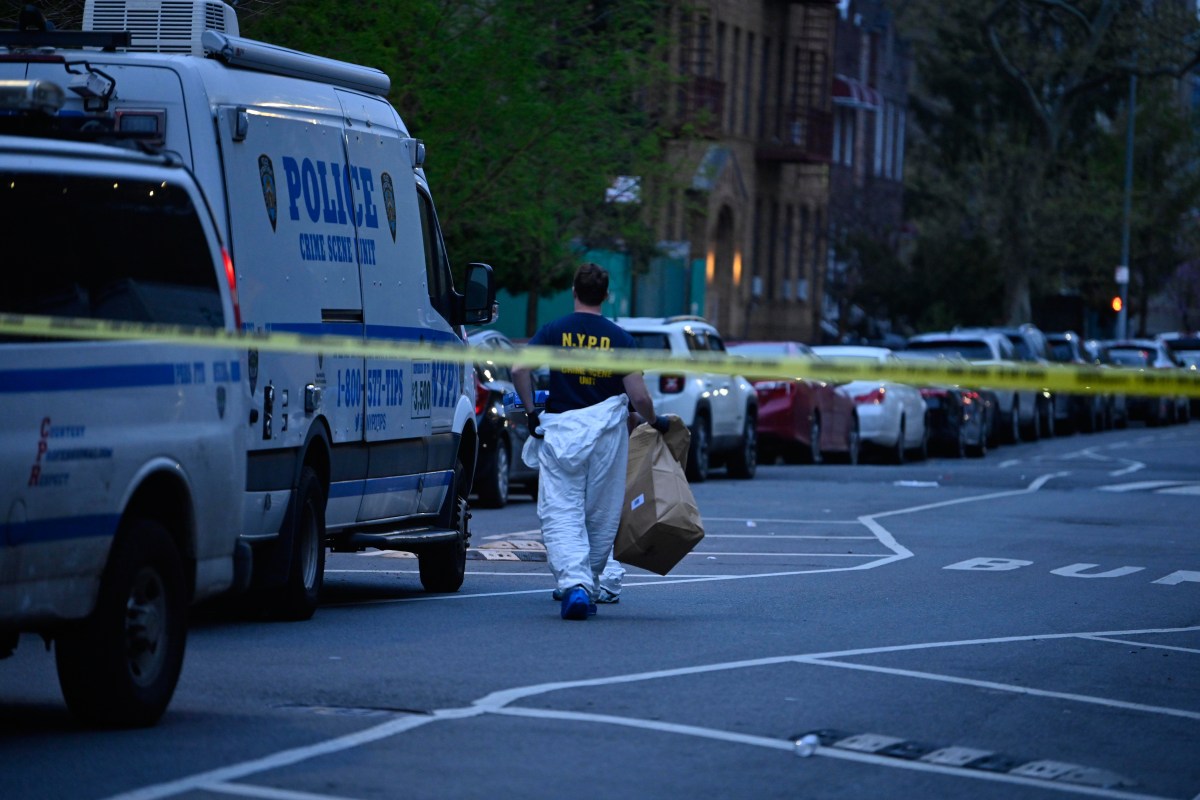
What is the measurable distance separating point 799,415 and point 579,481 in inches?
731

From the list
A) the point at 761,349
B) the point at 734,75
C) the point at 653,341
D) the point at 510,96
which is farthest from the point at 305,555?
the point at 734,75

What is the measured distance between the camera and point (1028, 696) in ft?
32.6

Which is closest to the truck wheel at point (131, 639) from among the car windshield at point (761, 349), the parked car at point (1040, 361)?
the car windshield at point (761, 349)

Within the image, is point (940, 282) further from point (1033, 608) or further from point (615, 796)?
point (615, 796)

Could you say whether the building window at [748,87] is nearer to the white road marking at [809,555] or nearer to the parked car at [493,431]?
the parked car at [493,431]

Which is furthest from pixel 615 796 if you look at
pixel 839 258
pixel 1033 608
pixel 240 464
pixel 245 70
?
pixel 839 258

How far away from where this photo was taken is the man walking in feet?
39.8

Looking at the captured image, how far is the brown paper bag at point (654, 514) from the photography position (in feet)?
40.5

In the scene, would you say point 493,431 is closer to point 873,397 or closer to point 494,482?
point 494,482

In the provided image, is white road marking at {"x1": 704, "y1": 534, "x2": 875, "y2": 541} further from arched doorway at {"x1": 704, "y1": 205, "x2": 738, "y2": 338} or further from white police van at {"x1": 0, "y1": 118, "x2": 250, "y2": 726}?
arched doorway at {"x1": 704, "y1": 205, "x2": 738, "y2": 338}

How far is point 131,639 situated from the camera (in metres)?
8.38

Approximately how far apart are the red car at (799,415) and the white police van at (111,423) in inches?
789

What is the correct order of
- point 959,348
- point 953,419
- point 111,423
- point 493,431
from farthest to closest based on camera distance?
point 959,348 < point 953,419 < point 493,431 < point 111,423

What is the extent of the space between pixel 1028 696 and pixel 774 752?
209 cm
